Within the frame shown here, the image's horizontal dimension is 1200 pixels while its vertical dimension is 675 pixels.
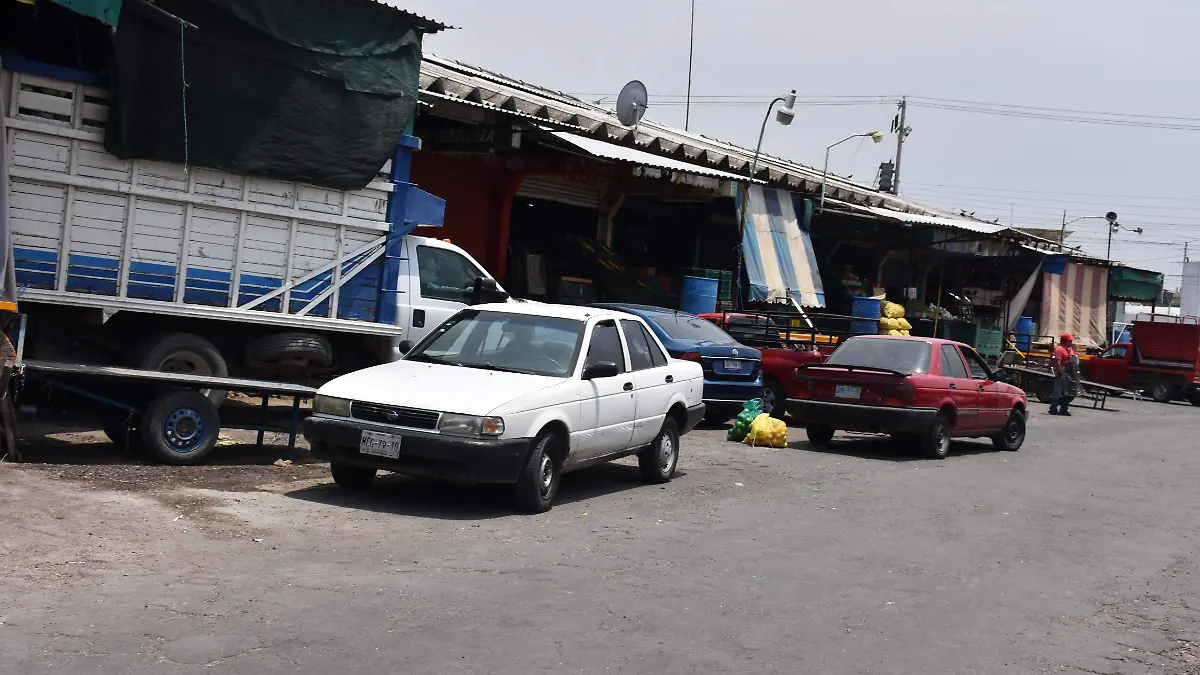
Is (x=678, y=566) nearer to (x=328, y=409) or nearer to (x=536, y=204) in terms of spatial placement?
(x=328, y=409)

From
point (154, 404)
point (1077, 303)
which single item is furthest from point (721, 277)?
point (1077, 303)

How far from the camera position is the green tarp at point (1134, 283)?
44066 mm

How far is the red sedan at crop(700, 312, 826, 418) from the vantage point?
18.3 metres

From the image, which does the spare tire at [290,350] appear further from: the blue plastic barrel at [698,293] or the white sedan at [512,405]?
the blue plastic barrel at [698,293]

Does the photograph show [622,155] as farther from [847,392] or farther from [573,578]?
[573,578]

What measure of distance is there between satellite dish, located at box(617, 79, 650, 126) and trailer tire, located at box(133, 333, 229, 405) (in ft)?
39.4

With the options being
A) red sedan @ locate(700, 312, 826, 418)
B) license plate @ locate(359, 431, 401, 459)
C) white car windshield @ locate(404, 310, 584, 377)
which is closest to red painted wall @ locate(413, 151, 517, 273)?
red sedan @ locate(700, 312, 826, 418)

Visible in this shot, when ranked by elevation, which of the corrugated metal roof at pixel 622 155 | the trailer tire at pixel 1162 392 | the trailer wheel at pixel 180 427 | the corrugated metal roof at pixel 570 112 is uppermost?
the corrugated metal roof at pixel 570 112

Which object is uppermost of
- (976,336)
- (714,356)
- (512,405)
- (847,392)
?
(976,336)

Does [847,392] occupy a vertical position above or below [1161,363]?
below

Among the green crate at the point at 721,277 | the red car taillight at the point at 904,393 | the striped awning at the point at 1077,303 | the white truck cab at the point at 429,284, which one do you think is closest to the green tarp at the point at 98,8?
the white truck cab at the point at 429,284

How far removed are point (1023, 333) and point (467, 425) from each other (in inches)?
1151

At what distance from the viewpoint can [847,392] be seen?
1530 centimetres

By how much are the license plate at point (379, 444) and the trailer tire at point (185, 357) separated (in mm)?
2865
